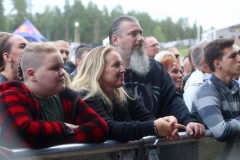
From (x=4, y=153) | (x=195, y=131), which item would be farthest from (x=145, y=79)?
(x=4, y=153)

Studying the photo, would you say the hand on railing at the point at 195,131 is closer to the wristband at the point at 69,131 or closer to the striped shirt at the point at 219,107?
the striped shirt at the point at 219,107

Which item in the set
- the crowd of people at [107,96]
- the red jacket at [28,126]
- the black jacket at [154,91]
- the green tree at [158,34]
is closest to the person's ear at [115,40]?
the crowd of people at [107,96]

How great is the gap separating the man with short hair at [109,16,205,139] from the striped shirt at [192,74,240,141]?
0.84 feet

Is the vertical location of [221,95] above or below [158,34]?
above

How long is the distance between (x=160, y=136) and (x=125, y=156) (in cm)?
28

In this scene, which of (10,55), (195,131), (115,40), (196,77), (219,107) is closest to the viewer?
(195,131)

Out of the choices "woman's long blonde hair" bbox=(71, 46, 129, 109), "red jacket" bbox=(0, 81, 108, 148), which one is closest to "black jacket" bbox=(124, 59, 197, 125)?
"woman's long blonde hair" bbox=(71, 46, 129, 109)

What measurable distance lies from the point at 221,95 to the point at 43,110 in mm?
1654

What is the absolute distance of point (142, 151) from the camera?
2691 mm

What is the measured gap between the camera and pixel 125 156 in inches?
104

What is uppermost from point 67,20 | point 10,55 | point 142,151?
point 10,55

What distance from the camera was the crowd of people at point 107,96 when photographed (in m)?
2.43

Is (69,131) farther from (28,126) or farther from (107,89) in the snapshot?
(107,89)

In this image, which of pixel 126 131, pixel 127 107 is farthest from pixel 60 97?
pixel 127 107
